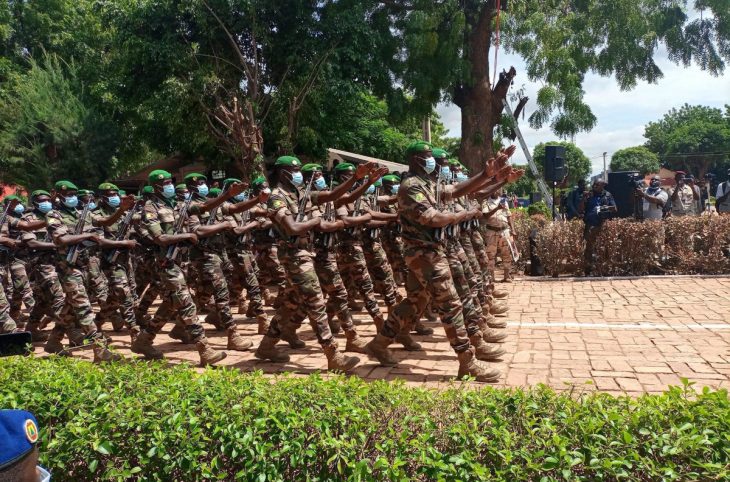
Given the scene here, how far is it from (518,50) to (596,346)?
1095 cm

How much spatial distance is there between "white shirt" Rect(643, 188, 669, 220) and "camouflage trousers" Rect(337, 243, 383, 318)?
8.09m

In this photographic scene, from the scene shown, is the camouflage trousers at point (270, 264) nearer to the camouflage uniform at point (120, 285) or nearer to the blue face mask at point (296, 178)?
the camouflage uniform at point (120, 285)

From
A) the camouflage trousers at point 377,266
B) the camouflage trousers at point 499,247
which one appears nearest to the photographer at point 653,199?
the camouflage trousers at point 499,247

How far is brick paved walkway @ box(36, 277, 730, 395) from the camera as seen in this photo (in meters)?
5.07

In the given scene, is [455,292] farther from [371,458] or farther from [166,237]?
[166,237]

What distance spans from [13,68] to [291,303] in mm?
24922

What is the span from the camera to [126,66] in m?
14.6

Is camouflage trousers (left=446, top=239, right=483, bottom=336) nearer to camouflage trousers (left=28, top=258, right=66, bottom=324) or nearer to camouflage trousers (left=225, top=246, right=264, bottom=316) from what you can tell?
camouflage trousers (left=225, top=246, right=264, bottom=316)

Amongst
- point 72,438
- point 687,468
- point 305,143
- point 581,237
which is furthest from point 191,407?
point 305,143

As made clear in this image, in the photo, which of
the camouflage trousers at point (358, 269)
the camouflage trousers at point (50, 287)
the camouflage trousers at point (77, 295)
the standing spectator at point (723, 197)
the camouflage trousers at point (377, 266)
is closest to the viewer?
the camouflage trousers at point (77, 295)

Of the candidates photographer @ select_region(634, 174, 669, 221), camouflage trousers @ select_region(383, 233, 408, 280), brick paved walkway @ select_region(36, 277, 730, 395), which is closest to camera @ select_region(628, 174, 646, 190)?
photographer @ select_region(634, 174, 669, 221)

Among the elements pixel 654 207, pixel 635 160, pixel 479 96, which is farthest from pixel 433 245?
pixel 635 160

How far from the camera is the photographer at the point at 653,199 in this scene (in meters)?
11.7

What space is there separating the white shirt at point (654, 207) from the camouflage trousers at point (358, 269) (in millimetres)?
8090
